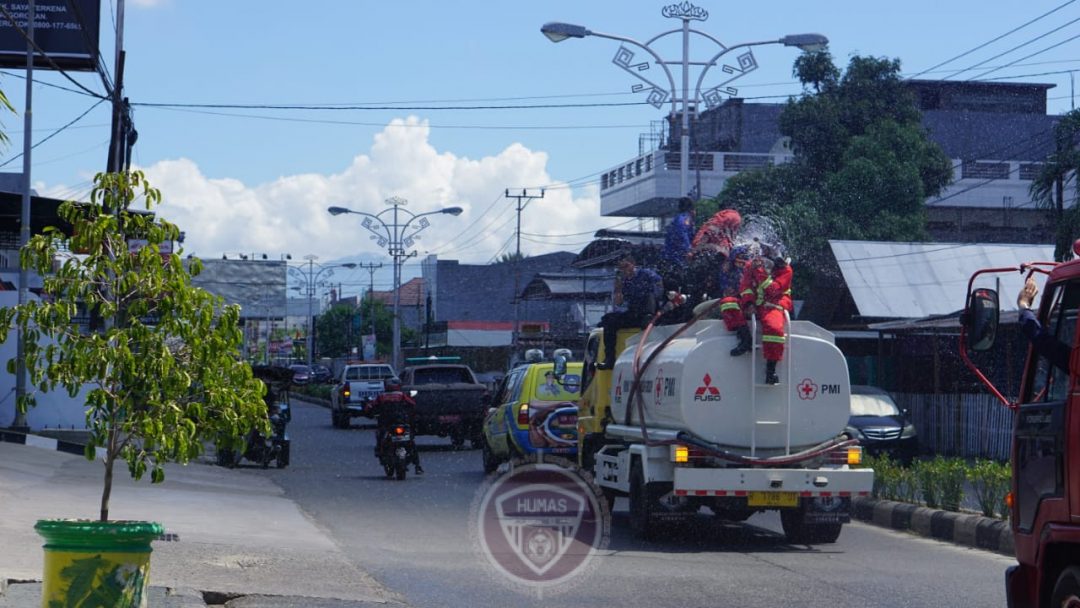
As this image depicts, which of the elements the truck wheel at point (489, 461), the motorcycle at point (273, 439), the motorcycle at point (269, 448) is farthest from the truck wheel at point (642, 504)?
the motorcycle at point (269, 448)

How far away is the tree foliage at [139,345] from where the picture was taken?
809 cm

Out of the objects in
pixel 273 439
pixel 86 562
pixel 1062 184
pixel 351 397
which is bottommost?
pixel 273 439

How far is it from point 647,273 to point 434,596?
579 centimetres

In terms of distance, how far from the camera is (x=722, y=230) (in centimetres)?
1477

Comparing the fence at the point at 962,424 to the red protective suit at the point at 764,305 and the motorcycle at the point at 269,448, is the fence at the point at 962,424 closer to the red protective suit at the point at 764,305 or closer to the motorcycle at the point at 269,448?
the motorcycle at the point at 269,448

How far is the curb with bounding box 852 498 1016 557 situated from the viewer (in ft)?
45.1

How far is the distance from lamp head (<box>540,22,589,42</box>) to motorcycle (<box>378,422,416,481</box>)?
919cm

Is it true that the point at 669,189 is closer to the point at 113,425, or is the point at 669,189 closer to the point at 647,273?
the point at 647,273

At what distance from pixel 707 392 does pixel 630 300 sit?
272 cm

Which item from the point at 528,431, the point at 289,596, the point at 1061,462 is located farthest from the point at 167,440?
the point at 528,431

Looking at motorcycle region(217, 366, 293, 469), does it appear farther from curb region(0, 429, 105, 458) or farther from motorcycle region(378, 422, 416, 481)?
motorcycle region(378, 422, 416, 481)

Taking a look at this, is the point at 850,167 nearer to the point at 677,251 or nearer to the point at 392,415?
the point at 392,415

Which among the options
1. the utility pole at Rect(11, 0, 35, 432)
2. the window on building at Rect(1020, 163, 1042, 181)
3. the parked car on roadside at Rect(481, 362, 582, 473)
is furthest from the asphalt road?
the window on building at Rect(1020, 163, 1042, 181)

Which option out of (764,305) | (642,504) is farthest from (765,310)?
(642,504)
